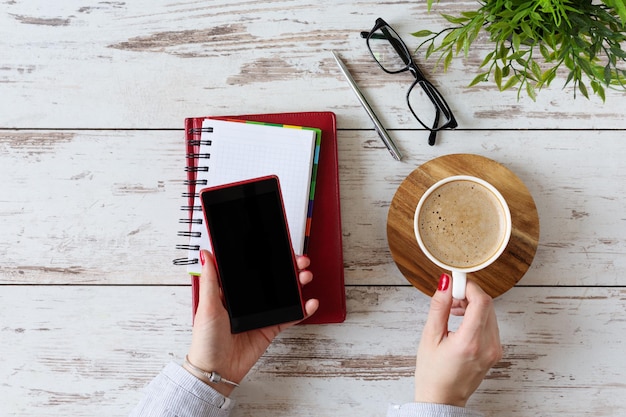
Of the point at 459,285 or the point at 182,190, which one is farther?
the point at 182,190

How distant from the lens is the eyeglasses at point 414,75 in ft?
2.85

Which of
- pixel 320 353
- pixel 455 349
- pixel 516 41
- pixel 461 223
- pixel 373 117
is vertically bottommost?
pixel 320 353

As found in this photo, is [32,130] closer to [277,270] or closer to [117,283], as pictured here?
[117,283]

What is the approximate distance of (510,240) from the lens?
84 centimetres

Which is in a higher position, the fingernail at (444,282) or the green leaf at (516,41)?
the green leaf at (516,41)

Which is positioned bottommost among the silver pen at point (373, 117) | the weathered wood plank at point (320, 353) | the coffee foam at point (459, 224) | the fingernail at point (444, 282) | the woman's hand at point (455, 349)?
the weathered wood plank at point (320, 353)

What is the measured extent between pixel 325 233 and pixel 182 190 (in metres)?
0.24

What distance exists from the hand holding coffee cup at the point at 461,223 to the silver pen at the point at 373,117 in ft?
0.33

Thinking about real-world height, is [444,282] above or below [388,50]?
below

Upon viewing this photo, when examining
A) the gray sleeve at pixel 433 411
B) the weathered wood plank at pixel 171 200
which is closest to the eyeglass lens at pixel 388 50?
the weathered wood plank at pixel 171 200

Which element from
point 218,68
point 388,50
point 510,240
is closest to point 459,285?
point 510,240

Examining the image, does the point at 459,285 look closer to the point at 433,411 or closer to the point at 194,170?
the point at 433,411

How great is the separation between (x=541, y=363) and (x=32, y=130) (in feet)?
2.99

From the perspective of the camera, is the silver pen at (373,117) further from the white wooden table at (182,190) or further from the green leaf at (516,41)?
the green leaf at (516,41)
